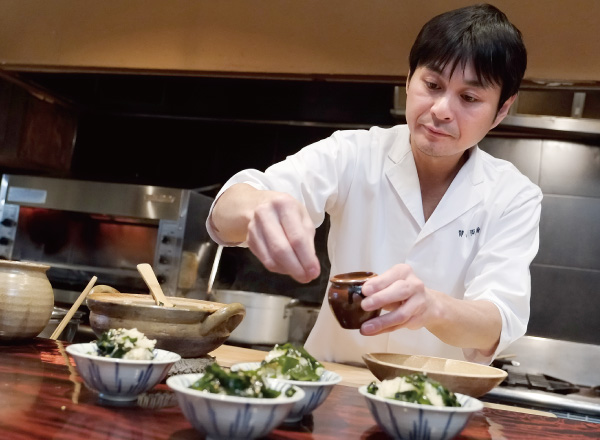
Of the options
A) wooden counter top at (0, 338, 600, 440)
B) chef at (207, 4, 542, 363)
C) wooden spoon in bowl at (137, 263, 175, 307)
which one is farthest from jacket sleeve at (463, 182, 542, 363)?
wooden spoon in bowl at (137, 263, 175, 307)

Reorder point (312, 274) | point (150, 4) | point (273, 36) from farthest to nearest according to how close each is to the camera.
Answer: point (150, 4), point (273, 36), point (312, 274)

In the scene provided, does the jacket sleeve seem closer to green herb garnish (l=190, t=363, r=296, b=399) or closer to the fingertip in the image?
the fingertip

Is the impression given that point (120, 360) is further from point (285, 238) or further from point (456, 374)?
point (456, 374)

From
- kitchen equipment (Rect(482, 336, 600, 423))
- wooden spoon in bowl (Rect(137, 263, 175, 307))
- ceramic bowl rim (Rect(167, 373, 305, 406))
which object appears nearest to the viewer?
ceramic bowl rim (Rect(167, 373, 305, 406))

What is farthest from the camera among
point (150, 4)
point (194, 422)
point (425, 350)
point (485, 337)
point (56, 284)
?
point (56, 284)

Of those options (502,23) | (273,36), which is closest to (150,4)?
(273,36)

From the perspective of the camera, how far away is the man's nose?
1544 mm

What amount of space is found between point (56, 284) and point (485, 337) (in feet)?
9.13

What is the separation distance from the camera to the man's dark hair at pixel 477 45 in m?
1.54

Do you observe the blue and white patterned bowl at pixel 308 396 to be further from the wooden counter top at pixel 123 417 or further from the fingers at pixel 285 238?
the fingers at pixel 285 238

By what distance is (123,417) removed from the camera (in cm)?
88

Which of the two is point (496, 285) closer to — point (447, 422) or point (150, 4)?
point (447, 422)

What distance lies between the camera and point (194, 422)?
2.62ft

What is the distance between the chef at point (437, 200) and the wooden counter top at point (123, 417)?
0.80 ft
